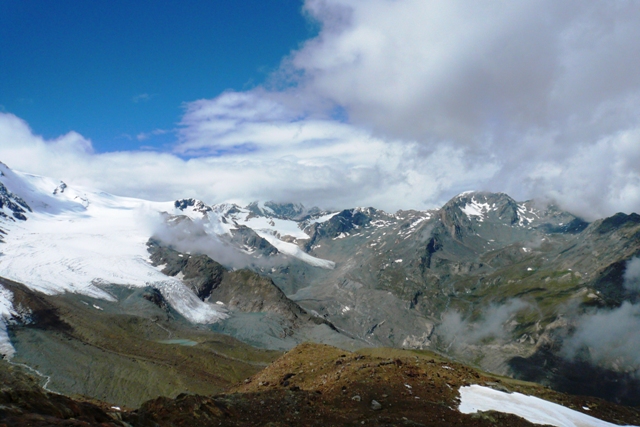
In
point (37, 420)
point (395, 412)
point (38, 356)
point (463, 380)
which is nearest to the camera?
point (37, 420)

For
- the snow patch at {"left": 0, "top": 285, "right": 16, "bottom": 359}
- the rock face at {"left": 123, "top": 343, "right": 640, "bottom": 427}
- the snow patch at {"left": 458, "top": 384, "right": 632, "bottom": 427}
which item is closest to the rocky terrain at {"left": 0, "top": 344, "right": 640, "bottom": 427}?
the rock face at {"left": 123, "top": 343, "right": 640, "bottom": 427}

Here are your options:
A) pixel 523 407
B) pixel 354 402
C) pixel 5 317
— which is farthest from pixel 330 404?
pixel 5 317

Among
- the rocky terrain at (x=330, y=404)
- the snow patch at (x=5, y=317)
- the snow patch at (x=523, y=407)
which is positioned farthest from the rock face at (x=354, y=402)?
the snow patch at (x=5, y=317)

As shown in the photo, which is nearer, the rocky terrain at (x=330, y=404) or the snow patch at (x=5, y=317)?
the rocky terrain at (x=330, y=404)

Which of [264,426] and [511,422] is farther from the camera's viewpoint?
[511,422]

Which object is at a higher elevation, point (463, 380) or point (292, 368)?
point (463, 380)

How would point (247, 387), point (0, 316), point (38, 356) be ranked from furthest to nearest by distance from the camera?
point (0, 316) → point (38, 356) → point (247, 387)

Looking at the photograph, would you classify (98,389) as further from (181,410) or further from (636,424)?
(636,424)

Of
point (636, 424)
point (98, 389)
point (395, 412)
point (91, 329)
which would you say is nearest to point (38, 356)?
point (98, 389)

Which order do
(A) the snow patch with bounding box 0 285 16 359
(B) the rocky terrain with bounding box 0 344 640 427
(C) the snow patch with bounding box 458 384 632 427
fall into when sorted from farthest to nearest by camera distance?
1. (A) the snow patch with bounding box 0 285 16 359
2. (C) the snow patch with bounding box 458 384 632 427
3. (B) the rocky terrain with bounding box 0 344 640 427

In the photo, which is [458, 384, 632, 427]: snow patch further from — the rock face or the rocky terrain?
the rock face

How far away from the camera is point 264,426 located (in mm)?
28219

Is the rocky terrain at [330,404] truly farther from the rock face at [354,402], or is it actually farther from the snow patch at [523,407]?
the snow patch at [523,407]

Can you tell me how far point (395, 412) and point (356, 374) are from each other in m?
9.73
